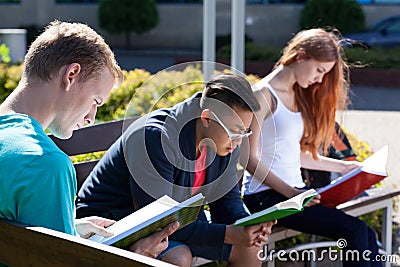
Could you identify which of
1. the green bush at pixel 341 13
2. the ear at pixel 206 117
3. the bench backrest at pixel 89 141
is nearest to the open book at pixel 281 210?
the ear at pixel 206 117

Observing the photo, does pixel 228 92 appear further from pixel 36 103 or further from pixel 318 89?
pixel 318 89

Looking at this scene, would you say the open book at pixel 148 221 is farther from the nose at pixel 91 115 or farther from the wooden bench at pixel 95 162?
the wooden bench at pixel 95 162

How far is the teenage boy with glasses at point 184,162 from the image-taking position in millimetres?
→ 3115

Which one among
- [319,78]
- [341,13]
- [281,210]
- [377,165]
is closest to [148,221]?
[281,210]

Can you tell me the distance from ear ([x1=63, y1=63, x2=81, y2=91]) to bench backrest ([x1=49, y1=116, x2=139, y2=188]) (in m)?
1.83

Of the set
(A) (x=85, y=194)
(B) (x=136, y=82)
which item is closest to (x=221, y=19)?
(B) (x=136, y=82)

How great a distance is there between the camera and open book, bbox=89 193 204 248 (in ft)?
7.96

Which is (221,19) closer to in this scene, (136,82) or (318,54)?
(136,82)

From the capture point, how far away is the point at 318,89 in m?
4.37

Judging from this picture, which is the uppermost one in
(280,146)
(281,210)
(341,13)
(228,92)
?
(228,92)

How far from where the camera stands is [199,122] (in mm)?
3217

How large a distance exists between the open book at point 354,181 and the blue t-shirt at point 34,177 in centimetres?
212

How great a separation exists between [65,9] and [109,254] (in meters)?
23.8

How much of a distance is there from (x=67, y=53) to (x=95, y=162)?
1.95 metres
